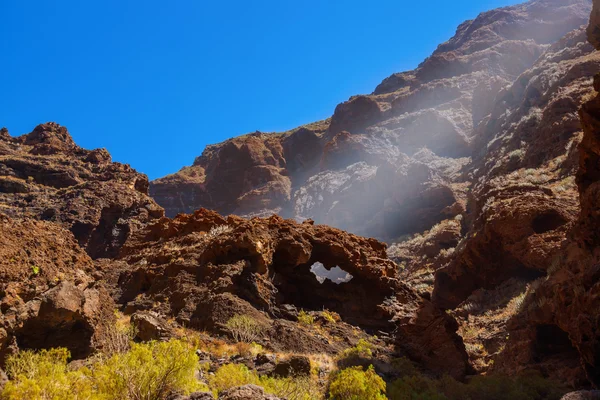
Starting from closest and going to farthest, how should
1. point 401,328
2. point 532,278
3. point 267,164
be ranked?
point 401,328 → point 532,278 → point 267,164

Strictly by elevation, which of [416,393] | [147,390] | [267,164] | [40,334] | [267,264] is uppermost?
[267,164]

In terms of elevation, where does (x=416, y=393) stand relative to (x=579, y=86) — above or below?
below

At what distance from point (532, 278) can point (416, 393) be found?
579 inches

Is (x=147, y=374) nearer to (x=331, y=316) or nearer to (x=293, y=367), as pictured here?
(x=293, y=367)

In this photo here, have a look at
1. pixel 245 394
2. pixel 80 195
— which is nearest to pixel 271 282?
pixel 245 394

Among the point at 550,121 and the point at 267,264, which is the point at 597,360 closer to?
the point at 267,264

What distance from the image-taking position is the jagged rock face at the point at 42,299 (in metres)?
7.84

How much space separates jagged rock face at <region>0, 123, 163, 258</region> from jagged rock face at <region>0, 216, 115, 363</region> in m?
19.0

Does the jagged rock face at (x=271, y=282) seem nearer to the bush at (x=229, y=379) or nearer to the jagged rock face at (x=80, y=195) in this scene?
the bush at (x=229, y=379)

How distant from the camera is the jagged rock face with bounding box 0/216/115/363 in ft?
25.7

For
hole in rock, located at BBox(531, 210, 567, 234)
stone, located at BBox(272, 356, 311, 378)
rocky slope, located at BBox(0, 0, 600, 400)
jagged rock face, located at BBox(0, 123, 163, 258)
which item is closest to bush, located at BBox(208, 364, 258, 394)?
stone, located at BBox(272, 356, 311, 378)

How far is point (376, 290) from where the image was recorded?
19.8m

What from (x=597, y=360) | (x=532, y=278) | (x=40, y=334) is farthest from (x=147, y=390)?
(x=532, y=278)

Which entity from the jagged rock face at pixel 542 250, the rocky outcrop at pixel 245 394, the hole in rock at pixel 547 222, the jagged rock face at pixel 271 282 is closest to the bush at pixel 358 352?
the jagged rock face at pixel 271 282
